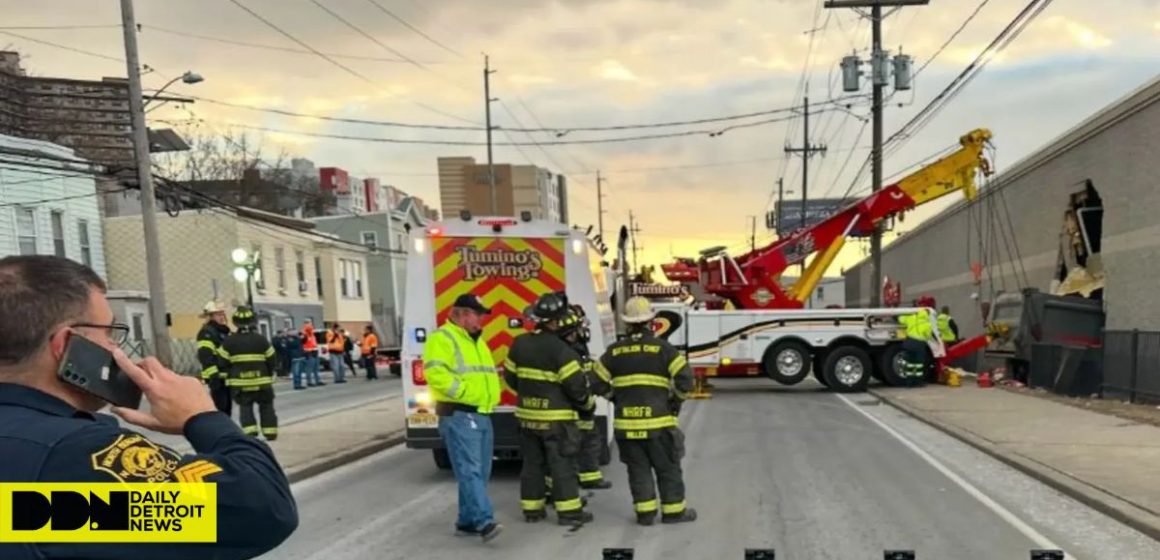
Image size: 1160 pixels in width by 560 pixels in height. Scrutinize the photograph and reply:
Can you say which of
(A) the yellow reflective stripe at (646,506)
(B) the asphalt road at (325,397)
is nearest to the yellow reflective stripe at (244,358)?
(B) the asphalt road at (325,397)

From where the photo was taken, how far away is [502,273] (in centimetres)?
864

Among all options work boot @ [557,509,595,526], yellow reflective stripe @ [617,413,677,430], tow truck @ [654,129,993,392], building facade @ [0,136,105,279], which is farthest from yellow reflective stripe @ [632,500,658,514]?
building facade @ [0,136,105,279]

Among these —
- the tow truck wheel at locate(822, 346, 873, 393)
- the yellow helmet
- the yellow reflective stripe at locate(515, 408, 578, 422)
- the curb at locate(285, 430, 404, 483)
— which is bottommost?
the tow truck wheel at locate(822, 346, 873, 393)

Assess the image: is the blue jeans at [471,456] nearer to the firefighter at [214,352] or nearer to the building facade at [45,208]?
the firefighter at [214,352]

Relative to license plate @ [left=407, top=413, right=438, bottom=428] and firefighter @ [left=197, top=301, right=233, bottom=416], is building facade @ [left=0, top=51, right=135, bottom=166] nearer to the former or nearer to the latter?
firefighter @ [left=197, top=301, right=233, bottom=416]

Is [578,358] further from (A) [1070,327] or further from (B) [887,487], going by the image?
(A) [1070,327]

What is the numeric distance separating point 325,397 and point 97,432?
58.2 ft

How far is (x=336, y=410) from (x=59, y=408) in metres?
14.0

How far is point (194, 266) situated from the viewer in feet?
103

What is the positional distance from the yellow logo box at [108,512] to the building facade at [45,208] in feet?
69.2

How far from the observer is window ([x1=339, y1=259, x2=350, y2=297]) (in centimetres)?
4025

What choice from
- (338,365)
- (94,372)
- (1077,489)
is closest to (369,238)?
(338,365)

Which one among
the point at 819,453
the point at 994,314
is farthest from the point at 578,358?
the point at 994,314

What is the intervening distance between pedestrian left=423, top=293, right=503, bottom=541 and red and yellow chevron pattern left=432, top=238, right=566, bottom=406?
2.43 m
